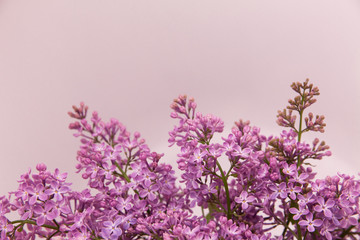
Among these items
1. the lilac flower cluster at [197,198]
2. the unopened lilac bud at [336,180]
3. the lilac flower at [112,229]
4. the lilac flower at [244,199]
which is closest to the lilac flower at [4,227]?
the lilac flower cluster at [197,198]

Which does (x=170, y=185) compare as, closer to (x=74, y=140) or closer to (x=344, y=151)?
(x=74, y=140)

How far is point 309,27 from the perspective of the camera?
1.02 meters

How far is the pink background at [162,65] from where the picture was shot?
95cm

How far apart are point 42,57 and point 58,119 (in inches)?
6.4

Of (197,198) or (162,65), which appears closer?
(197,198)

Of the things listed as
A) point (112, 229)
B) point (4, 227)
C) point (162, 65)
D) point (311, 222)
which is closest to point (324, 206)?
point (311, 222)

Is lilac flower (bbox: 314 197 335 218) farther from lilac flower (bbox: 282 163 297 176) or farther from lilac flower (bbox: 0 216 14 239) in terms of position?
lilac flower (bbox: 0 216 14 239)

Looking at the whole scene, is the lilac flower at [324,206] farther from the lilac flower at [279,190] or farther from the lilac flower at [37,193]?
the lilac flower at [37,193]

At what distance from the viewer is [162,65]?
1.07 metres

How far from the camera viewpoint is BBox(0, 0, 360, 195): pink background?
0.95 meters

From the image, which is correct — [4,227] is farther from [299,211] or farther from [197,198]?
[299,211]

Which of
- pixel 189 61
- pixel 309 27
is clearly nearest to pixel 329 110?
pixel 309 27

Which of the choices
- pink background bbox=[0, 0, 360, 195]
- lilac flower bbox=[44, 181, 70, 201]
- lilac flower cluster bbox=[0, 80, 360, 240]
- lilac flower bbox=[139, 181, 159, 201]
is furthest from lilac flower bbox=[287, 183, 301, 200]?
pink background bbox=[0, 0, 360, 195]

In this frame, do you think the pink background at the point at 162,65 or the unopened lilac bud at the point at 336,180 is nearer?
the unopened lilac bud at the point at 336,180
